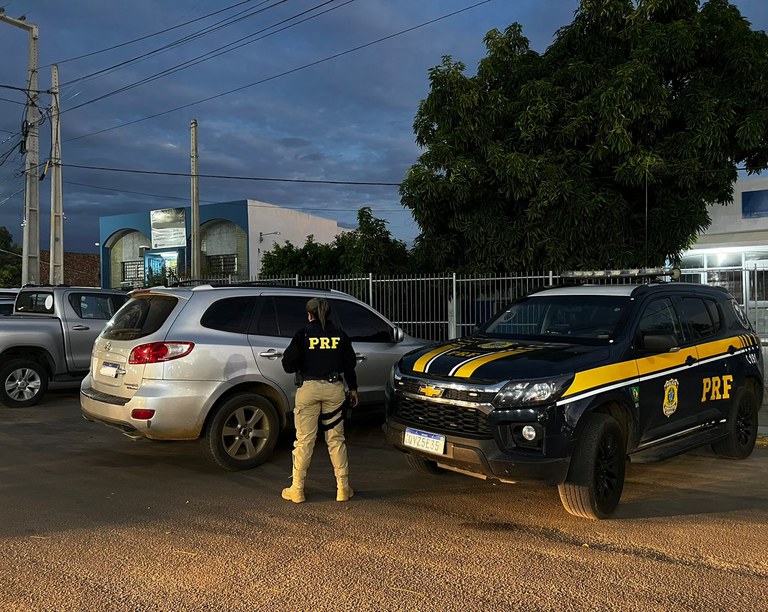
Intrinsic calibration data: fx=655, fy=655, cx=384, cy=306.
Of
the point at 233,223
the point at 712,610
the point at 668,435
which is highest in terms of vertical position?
the point at 233,223

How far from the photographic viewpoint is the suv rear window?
5910mm

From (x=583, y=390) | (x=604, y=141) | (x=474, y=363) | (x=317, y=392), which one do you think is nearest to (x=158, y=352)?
(x=317, y=392)

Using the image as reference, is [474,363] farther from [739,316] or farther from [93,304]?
[93,304]

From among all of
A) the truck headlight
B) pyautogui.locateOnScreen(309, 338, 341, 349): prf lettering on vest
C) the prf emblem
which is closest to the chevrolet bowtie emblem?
the truck headlight

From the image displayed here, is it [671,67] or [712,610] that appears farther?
[671,67]

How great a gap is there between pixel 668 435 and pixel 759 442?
280cm

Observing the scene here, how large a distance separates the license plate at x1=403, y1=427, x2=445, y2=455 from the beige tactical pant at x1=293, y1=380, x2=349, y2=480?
508mm

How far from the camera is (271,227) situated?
33469 mm

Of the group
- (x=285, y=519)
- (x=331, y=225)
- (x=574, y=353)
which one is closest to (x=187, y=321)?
(x=285, y=519)

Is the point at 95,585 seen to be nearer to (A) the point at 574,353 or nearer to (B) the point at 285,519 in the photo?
(B) the point at 285,519

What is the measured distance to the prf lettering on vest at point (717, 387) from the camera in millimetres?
5809

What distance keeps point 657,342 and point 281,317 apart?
3.50m

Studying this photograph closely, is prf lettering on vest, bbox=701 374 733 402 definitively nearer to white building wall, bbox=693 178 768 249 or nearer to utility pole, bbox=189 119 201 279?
white building wall, bbox=693 178 768 249

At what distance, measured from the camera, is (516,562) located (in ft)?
12.8
